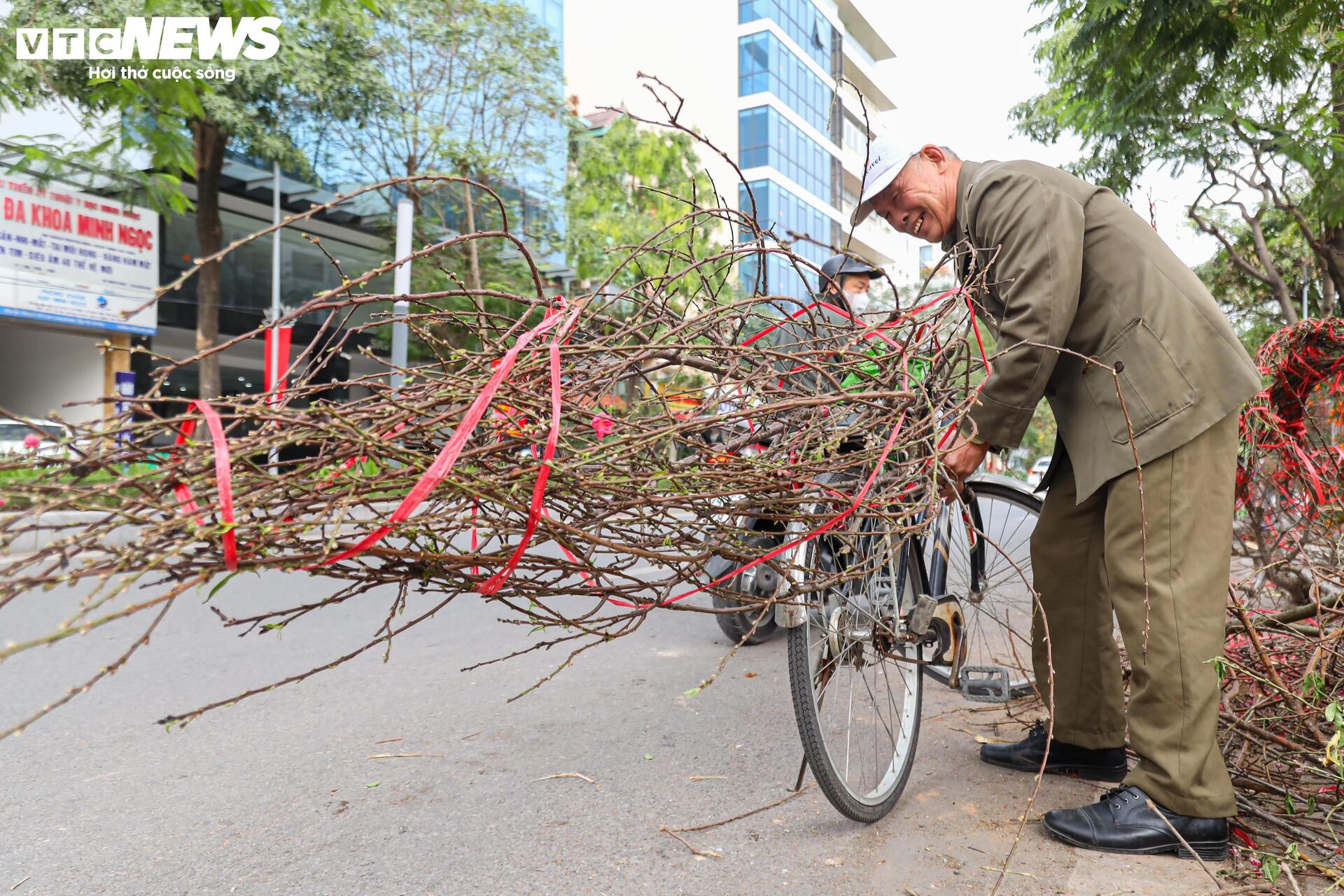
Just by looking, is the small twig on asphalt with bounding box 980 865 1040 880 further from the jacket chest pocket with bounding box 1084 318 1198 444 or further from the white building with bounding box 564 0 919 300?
the white building with bounding box 564 0 919 300

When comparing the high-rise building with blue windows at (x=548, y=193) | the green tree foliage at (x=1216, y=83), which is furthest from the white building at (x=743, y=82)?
the green tree foliage at (x=1216, y=83)

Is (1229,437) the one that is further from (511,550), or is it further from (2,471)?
(2,471)

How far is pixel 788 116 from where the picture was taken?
111 ft

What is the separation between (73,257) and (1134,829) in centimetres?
1828

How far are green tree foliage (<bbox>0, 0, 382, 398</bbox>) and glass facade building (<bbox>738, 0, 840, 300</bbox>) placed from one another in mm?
16890

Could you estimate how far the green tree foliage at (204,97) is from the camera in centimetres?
392

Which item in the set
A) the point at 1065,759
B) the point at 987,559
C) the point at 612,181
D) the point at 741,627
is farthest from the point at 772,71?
the point at 1065,759

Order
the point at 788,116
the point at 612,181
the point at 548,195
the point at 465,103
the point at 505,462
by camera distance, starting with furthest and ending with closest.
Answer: the point at 788,116 < the point at 548,195 < the point at 612,181 < the point at 465,103 < the point at 505,462

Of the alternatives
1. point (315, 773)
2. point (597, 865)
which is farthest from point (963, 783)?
point (315, 773)

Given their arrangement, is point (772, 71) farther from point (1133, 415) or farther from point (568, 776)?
point (568, 776)

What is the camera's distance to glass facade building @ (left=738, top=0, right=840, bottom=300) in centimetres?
3200

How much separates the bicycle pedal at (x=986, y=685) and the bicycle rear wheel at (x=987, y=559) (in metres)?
0.07

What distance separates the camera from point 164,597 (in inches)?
42.5

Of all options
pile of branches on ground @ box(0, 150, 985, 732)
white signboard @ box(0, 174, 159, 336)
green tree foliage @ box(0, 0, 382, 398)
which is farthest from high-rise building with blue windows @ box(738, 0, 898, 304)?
pile of branches on ground @ box(0, 150, 985, 732)
